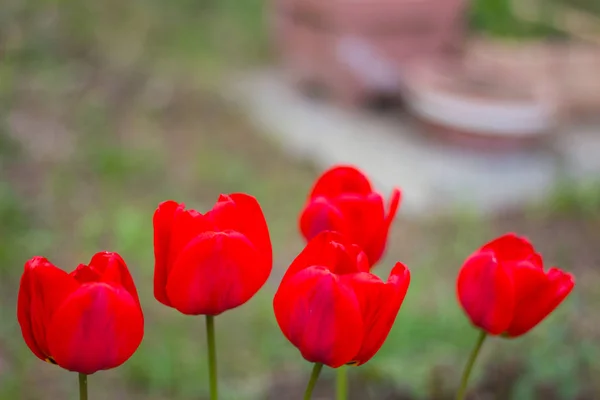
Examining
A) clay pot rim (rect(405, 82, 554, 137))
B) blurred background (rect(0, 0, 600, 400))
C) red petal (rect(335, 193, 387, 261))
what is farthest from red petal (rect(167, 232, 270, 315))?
clay pot rim (rect(405, 82, 554, 137))

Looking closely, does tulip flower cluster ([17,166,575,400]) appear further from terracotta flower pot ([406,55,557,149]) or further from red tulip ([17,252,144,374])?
terracotta flower pot ([406,55,557,149])

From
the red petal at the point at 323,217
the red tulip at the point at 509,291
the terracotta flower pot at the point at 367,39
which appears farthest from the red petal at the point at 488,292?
the terracotta flower pot at the point at 367,39

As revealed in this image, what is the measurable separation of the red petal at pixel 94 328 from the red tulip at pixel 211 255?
40 mm

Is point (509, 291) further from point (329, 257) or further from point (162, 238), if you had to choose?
point (162, 238)

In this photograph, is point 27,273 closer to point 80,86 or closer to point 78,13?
point 80,86

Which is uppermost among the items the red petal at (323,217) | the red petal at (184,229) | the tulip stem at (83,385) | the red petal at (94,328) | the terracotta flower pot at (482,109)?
the red petal at (184,229)

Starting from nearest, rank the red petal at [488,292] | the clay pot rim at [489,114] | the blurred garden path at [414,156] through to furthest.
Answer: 1. the red petal at [488,292]
2. the blurred garden path at [414,156]
3. the clay pot rim at [489,114]

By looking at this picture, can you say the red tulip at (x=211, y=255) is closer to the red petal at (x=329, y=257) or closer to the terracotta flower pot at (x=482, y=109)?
the red petal at (x=329, y=257)

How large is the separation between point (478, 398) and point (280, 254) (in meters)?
1.03

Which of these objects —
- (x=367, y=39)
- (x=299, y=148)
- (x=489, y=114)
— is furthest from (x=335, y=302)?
(x=367, y=39)

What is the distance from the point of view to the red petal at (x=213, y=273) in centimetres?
48

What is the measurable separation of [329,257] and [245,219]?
7 cm

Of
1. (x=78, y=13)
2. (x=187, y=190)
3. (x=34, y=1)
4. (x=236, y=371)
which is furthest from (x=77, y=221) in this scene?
(x=78, y=13)

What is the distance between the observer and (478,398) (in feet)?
3.58
